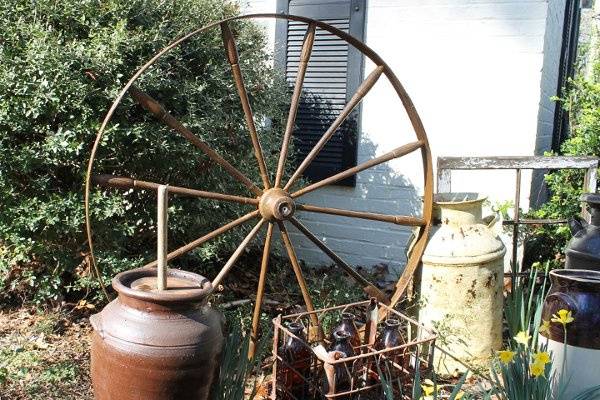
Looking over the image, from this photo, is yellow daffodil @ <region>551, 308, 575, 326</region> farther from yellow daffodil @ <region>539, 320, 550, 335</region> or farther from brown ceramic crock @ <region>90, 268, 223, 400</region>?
brown ceramic crock @ <region>90, 268, 223, 400</region>

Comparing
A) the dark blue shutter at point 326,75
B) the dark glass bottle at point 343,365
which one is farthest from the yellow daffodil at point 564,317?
the dark blue shutter at point 326,75

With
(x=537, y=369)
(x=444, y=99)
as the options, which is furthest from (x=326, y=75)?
(x=537, y=369)

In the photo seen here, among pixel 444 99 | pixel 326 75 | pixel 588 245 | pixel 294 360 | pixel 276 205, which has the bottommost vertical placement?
pixel 294 360

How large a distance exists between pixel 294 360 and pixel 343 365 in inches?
9.9

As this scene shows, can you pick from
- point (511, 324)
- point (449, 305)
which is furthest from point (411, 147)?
point (511, 324)

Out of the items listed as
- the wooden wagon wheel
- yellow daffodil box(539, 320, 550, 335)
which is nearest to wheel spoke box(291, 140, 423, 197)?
the wooden wagon wheel

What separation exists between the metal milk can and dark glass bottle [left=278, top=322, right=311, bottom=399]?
888 millimetres

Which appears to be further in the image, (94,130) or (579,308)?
(94,130)

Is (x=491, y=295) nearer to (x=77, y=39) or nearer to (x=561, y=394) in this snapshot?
(x=561, y=394)

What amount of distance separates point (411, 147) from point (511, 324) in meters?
1.13

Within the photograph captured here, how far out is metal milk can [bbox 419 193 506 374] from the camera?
3.34m

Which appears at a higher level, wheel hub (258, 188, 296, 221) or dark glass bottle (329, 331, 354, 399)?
wheel hub (258, 188, 296, 221)

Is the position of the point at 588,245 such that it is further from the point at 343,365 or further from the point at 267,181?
the point at 267,181

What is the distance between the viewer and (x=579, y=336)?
2463 mm
